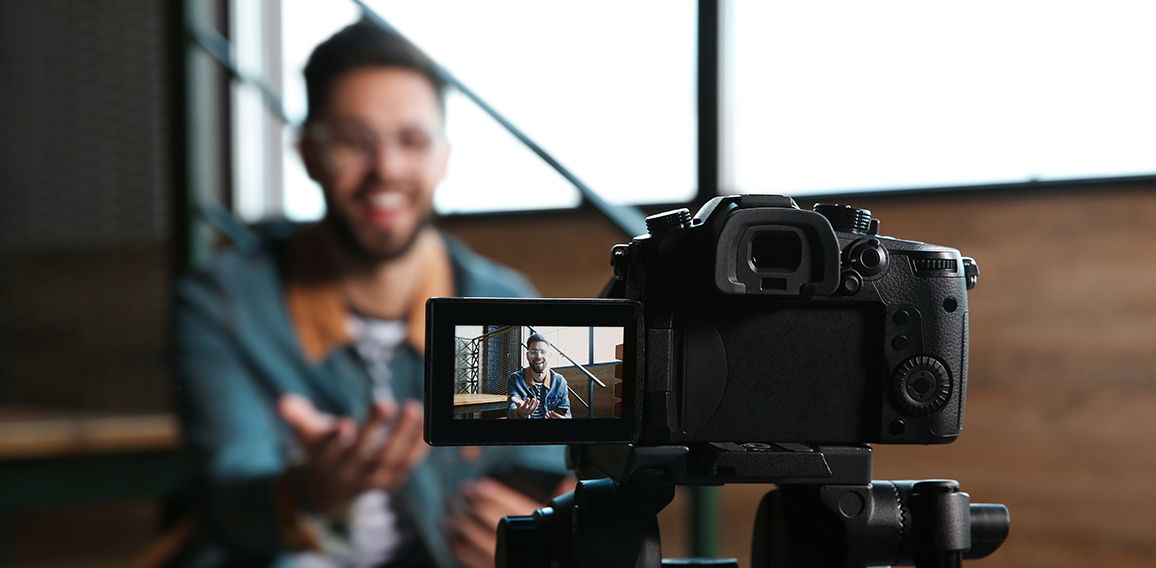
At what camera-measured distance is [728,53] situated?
2.43 ft

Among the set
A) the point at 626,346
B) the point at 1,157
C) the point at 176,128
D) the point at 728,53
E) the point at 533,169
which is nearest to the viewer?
the point at 626,346

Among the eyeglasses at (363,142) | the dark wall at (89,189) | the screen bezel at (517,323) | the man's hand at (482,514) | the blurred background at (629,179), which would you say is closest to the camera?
the screen bezel at (517,323)

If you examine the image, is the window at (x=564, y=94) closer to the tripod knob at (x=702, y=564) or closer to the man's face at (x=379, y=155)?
the man's face at (x=379, y=155)

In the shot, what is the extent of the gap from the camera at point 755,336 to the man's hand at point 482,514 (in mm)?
647

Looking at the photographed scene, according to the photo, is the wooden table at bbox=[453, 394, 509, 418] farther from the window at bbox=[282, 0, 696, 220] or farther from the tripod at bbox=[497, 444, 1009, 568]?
the window at bbox=[282, 0, 696, 220]

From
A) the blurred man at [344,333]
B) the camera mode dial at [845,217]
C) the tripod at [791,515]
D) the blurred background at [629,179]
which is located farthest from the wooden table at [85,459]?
the camera mode dial at [845,217]

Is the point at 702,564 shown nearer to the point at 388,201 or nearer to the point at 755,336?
the point at 755,336

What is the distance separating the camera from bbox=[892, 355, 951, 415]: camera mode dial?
35 centimetres

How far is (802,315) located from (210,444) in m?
0.98

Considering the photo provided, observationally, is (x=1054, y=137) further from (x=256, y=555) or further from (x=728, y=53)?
Result: (x=256, y=555)

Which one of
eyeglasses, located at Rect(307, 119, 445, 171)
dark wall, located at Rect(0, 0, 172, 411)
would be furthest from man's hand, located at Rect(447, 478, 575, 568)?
dark wall, located at Rect(0, 0, 172, 411)

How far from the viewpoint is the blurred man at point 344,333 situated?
3.28ft

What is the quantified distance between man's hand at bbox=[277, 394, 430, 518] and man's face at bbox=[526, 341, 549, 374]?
50cm

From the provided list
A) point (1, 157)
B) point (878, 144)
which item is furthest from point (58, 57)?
point (878, 144)
